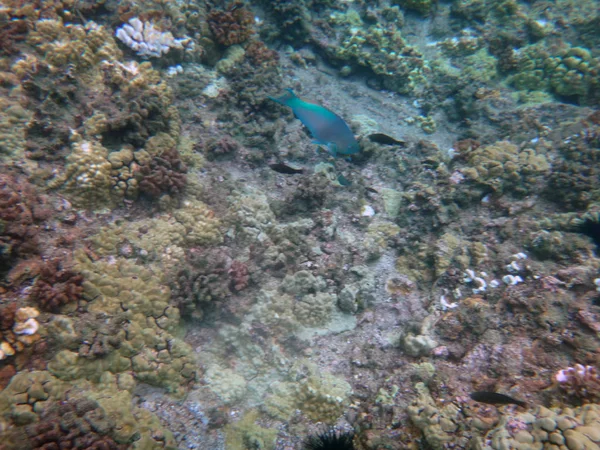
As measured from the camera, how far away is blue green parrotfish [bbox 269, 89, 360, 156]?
14.0ft

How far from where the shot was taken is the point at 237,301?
4.33 meters

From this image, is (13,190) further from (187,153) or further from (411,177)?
(411,177)

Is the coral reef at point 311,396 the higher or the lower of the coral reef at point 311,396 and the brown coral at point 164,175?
the lower

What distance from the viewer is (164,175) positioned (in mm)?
4398

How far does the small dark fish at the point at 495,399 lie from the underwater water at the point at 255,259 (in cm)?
11

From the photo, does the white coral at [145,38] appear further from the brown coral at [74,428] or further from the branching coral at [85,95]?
the brown coral at [74,428]

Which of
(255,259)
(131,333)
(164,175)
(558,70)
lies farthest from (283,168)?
(558,70)

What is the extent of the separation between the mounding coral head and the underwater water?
0.04m

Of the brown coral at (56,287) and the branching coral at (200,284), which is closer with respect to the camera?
the brown coral at (56,287)

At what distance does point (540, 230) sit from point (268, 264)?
4102 millimetres

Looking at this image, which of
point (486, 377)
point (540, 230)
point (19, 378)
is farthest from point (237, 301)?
point (540, 230)

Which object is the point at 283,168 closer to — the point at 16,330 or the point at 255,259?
the point at 255,259

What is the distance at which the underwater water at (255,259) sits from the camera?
125 inches

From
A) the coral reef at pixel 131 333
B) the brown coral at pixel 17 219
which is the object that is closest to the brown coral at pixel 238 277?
the coral reef at pixel 131 333
